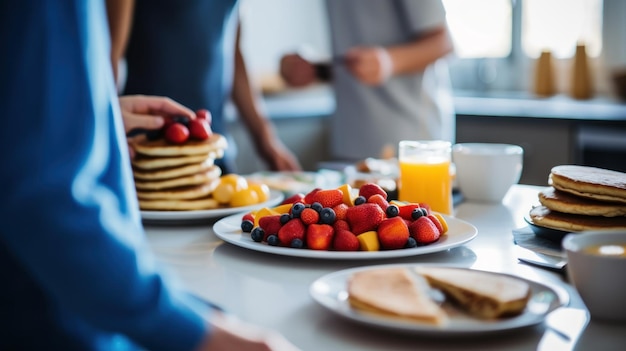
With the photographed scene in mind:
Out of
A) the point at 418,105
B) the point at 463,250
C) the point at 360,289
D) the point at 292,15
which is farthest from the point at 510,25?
the point at 360,289

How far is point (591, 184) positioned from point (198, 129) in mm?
772

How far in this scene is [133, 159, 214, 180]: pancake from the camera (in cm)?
155

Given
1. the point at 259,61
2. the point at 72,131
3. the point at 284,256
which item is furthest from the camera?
the point at 259,61

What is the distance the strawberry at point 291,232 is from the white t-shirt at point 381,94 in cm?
154

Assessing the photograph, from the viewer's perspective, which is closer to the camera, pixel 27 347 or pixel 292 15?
pixel 27 347

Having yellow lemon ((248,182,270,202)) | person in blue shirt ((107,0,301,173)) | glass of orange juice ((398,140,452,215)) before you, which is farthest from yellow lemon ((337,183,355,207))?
person in blue shirt ((107,0,301,173))

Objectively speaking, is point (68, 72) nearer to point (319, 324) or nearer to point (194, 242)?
point (319, 324)

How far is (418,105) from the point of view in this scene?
2701 mm

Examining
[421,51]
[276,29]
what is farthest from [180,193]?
[276,29]

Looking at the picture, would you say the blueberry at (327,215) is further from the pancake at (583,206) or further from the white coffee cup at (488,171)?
the white coffee cup at (488,171)

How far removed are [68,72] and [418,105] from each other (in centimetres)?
210

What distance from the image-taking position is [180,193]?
154 cm

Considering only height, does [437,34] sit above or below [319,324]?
above

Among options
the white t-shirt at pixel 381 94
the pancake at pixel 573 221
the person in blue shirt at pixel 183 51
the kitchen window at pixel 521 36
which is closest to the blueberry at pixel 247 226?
the pancake at pixel 573 221
